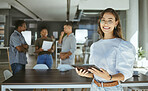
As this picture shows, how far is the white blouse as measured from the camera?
4.04ft

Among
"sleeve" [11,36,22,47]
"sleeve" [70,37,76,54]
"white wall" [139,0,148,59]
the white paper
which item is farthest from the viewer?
"white wall" [139,0,148,59]

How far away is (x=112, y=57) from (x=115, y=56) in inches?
1.0

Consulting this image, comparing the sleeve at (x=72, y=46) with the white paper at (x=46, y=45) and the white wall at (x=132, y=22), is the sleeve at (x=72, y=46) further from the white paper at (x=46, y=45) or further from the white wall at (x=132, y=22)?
the white wall at (x=132, y=22)

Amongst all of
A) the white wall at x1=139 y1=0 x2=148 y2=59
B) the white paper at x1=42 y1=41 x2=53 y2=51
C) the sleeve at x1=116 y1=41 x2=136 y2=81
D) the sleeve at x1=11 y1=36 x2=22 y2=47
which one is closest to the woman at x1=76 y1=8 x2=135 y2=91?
the sleeve at x1=116 y1=41 x2=136 y2=81

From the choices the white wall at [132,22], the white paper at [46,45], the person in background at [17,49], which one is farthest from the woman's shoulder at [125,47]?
the white wall at [132,22]

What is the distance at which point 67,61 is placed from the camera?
4008 mm

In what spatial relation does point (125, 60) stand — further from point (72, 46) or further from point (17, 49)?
point (17, 49)

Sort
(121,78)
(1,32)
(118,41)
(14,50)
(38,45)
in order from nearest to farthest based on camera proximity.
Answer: (121,78) → (118,41) → (14,50) → (38,45) → (1,32)

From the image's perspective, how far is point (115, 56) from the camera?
1294 millimetres

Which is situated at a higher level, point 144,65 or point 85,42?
point 85,42

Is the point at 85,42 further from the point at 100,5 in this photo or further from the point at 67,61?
the point at 67,61

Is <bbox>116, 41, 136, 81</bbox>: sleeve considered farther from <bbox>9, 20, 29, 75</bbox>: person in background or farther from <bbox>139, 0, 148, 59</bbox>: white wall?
<bbox>139, 0, 148, 59</bbox>: white wall

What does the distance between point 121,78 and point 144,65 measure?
6990 mm

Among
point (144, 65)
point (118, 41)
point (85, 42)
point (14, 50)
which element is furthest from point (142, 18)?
point (118, 41)
